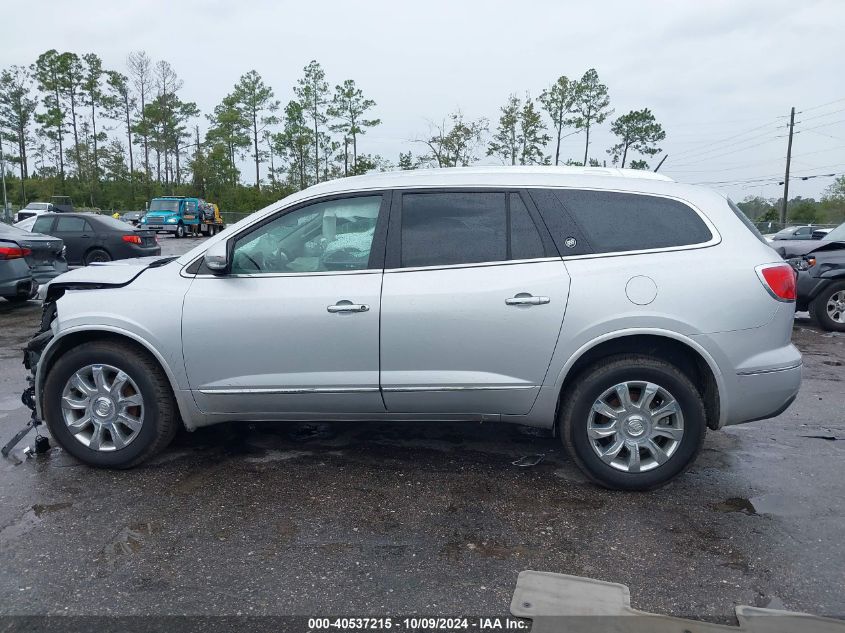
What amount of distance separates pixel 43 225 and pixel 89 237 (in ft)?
4.26

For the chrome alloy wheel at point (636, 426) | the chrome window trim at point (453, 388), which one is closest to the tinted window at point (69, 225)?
the chrome window trim at point (453, 388)

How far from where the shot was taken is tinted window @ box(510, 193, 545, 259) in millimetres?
3854

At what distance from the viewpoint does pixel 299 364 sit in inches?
154

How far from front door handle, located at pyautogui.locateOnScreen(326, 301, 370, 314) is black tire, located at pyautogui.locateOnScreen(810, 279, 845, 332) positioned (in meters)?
8.24

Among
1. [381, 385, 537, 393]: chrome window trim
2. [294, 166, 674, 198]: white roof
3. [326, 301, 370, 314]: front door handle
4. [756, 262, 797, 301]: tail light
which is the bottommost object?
[381, 385, 537, 393]: chrome window trim

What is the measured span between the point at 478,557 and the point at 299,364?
151 centimetres

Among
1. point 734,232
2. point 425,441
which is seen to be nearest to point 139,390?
point 425,441

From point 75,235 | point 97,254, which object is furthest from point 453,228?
point 75,235

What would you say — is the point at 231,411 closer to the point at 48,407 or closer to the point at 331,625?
the point at 48,407

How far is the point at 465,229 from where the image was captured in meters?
3.94

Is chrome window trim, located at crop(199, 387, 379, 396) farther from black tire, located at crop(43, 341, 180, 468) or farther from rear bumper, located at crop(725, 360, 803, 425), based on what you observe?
rear bumper, located at crop(725, 360, 803, 425)

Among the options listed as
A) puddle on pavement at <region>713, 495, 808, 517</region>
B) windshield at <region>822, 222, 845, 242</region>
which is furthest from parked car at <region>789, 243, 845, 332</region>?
puddle on pavement at <region>713, 495, 808, 517</region>

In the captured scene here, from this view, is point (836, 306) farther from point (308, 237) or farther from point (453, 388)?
point (308, 237)

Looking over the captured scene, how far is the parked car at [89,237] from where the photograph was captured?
51.4 ft
